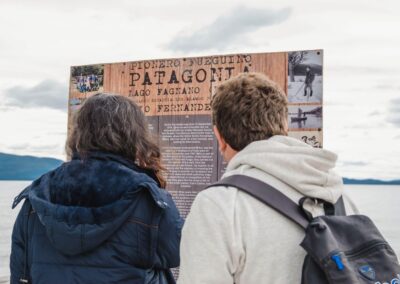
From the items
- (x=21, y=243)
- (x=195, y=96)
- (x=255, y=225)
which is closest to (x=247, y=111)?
(x=255, y=225)

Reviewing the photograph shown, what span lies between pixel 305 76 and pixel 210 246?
2445 millimetres

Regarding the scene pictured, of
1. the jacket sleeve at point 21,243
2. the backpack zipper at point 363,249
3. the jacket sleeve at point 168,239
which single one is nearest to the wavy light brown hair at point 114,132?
the jacket sleeve at point 168,239

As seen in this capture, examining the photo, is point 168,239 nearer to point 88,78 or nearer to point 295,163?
point 295,163

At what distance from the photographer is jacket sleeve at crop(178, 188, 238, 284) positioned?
187 centimetres

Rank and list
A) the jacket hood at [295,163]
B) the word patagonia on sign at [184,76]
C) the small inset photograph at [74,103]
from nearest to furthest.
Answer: the jacket hood at [295,163] < the word patagonia on sign at [184,76] < the small inset photograph at [74,103]

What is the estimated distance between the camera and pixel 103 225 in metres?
2.29

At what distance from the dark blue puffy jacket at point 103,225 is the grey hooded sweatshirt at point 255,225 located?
1.39 ft

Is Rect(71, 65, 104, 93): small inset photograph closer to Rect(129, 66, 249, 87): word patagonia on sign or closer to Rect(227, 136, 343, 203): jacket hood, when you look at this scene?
Rect(129, 66, 249, 87): word patagonia on sign

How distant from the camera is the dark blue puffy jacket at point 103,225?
2326 mm

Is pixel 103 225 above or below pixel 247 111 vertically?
below

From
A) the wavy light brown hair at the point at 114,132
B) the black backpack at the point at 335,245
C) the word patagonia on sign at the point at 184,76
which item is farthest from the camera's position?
the word patagonia on sign at the point at 184,76

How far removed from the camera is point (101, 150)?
8.10 feet

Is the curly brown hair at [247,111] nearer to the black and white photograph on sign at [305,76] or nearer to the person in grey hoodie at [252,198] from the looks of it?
the person in grey hoodie at [252,198]

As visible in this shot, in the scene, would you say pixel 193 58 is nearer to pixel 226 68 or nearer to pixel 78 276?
pixel 226 68
